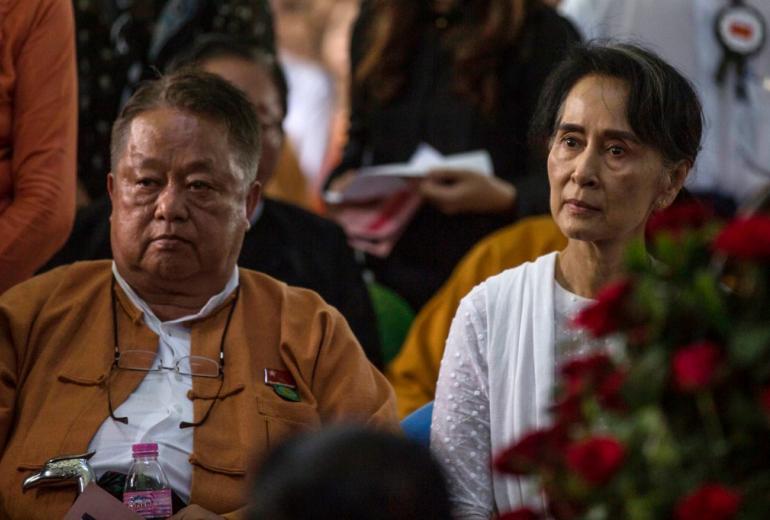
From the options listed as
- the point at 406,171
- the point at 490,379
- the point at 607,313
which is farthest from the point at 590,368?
the point at 406,171

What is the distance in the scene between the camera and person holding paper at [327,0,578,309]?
15.2 ft

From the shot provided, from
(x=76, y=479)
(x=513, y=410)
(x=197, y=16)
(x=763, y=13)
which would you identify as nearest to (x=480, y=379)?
(x=513, y=410)

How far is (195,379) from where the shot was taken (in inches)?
121

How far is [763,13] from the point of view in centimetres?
501

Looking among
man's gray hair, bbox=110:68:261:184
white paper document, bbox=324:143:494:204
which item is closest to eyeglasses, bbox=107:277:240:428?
man's gray hair, bbox=110:68:261:184

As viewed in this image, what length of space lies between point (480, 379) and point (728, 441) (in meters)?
1.42

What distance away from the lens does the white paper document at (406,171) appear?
15.2ft

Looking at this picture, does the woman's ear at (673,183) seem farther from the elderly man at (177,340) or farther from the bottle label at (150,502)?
the bottle label at (150,502)

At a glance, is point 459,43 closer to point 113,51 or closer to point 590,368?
point 113,51

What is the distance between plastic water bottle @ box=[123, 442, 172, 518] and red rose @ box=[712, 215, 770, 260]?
58.9 inches

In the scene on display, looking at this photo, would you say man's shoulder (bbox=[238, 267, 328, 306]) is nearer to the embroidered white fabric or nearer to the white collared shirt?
the white collared shirt

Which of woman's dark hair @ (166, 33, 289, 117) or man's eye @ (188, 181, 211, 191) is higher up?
woman's dark hair @ (166, 33, 289, 117)

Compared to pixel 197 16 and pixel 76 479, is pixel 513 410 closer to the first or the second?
pixel 76 479

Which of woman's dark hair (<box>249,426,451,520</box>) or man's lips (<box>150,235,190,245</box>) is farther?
man's lips (<box>150,235,190,245</box>)
